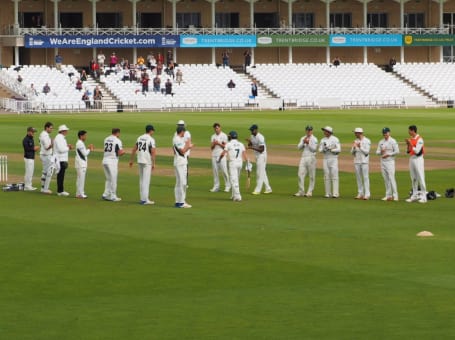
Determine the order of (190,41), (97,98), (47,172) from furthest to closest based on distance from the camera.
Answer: (190,41)
(97,98)
(47,172)

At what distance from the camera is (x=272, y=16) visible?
346 feet

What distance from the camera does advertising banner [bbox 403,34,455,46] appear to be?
347ft

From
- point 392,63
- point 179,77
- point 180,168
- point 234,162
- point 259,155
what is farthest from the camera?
point 392,63

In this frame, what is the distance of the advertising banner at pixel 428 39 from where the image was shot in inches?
4158

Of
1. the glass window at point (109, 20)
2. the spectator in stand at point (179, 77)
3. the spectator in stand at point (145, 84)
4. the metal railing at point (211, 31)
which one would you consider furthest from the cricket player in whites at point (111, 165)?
the glass window at point (109, 20)

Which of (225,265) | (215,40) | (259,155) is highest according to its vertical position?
(215,40)

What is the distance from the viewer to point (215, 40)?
100 meters

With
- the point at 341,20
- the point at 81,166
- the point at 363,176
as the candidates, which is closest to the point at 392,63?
the point at 341,20

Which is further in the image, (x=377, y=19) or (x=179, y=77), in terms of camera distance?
(x=377, y=19)

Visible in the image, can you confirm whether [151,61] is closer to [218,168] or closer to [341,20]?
[341,20]

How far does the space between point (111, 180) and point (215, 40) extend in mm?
67942

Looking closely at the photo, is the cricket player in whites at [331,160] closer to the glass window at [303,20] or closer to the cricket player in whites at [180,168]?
the cricket player in whites at [180,168]

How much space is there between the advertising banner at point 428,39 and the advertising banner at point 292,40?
6.90 meters

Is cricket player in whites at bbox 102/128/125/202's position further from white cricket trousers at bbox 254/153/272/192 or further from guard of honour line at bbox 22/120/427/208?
white cricket trousers at bbox 254/153/272/192
